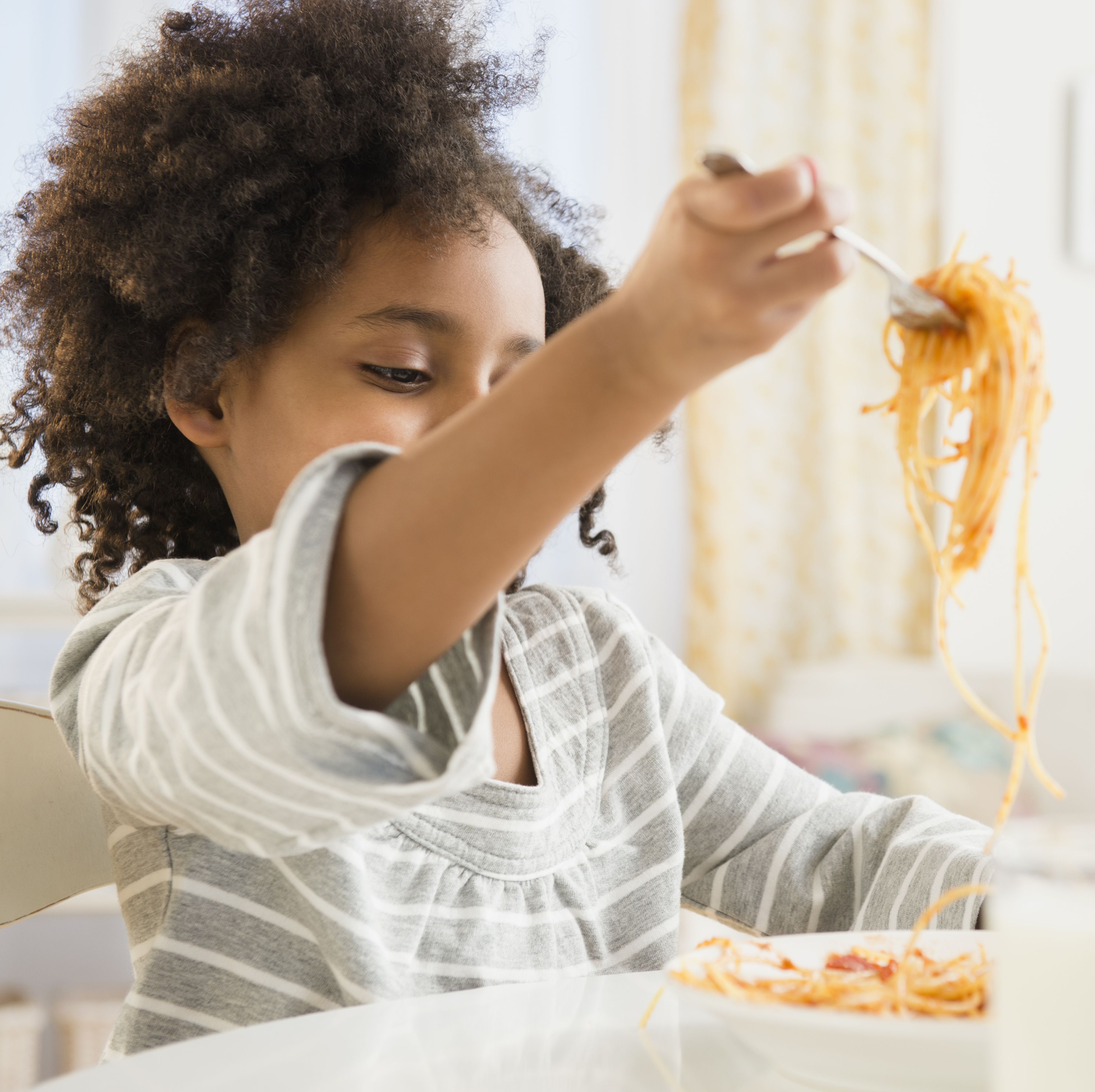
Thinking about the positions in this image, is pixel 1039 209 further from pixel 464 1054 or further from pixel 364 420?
pixel 464 1054

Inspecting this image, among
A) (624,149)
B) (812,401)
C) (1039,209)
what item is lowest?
(812,401)

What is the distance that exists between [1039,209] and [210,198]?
245 cm

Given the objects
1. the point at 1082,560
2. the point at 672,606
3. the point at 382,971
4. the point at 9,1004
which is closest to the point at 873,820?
the point at 382,971

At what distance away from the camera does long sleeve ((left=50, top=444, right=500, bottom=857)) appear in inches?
16.7

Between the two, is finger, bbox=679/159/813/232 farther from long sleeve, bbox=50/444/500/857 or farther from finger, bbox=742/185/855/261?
long sleeve, bbox=50/444/500/857

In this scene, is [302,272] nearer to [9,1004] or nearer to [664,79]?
[9,1004]

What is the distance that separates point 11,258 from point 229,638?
2.19 ft

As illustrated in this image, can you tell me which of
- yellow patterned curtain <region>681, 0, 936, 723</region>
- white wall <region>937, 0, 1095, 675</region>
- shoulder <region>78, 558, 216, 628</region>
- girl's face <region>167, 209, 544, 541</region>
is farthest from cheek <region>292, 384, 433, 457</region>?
white wall <region>937, 0, 1095, 675</region>

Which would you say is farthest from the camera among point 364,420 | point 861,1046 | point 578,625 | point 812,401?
point 812,401

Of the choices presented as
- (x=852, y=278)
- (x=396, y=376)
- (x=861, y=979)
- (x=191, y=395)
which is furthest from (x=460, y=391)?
(x=852, y=278)

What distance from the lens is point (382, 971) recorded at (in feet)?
2.16

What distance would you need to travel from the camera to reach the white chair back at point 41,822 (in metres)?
0.72

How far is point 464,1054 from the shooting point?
17.7 inches

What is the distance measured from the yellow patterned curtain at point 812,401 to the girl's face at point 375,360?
192 cm
